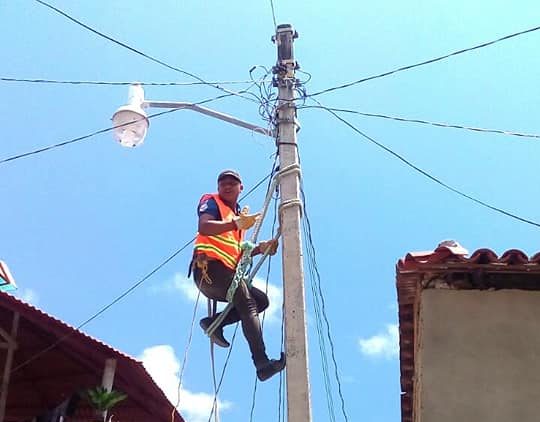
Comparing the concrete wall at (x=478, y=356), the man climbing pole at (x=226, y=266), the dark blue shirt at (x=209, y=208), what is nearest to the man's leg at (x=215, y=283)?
the man climbing pole at (x=226, y=266)

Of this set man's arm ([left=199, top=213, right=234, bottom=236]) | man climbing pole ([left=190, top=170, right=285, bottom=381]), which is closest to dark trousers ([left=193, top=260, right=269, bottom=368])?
man climbing pole ([left=190, top=170, right=285, bottom=381])

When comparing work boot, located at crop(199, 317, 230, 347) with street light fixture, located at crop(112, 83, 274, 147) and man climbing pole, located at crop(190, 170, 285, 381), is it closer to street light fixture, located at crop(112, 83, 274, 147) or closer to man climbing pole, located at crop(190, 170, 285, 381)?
man climbing pole, located at crop(190, 170, 285, 381)

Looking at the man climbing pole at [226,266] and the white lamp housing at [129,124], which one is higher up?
the white lamp housing at [129,124]

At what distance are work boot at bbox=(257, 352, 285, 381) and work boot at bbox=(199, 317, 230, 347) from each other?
0.62 meters

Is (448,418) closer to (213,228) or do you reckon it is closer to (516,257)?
(516,257)

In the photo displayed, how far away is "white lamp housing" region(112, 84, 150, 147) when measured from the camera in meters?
6.49

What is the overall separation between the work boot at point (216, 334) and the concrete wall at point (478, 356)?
1.67m

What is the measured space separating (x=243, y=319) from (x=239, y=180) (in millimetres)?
1306

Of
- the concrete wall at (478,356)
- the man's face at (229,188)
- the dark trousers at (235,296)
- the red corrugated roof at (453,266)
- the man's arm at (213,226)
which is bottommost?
the concrete wall at (478,356)

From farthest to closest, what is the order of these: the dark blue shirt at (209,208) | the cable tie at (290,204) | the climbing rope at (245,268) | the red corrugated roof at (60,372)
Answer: the red corrugated roof at (60,372)
the dark blue shirt at (209,208)
the climbing rope at (245,268)
the cable tie at (290,204)

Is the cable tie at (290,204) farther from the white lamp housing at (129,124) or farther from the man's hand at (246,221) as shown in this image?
the white lamp housing at (129,124)

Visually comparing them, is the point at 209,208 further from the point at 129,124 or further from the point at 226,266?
the point at 129,124

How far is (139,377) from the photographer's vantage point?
859 cm

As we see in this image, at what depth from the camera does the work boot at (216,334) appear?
650cm
